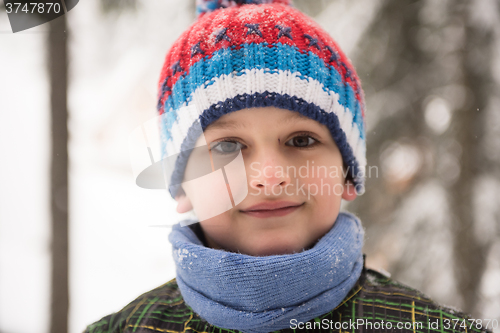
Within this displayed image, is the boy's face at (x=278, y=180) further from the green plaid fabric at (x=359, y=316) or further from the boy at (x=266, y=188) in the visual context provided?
the green plaid fabric at (x=359, y=316)

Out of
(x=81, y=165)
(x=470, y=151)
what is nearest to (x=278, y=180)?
(x=81, y=165)

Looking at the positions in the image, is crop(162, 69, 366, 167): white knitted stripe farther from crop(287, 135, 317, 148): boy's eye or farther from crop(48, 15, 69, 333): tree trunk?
crop(48, 15, 69, 333): tree trunk

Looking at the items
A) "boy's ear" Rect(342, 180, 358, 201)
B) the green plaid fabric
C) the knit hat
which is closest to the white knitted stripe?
Answer: the knit hat

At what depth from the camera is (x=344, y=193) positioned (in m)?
0.93

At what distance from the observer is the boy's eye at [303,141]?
76 cm

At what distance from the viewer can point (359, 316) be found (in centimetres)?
75

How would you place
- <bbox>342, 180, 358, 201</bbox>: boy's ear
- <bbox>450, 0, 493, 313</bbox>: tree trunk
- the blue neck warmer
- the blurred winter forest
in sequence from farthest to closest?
1. <bbox>450, 0, 493, 313</bbox>: tree trunk
2. <bbox>342, 180, 358, 201</bbox>: boy's ear
3. the blurred winter forest
4. the blue neck warmer

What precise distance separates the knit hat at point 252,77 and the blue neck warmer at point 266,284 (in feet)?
0.72

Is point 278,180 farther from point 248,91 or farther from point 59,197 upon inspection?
point 59,197

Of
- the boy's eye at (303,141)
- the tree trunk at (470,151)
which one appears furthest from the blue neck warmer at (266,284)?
the tree trunk at (470,151)

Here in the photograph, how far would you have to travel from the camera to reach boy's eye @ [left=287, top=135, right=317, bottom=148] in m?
0.76

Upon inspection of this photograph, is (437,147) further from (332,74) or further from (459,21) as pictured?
(332,74)

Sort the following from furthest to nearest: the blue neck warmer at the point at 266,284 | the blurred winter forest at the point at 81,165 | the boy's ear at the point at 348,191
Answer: the boy's ear at the point at 348,191, the blurred winter forest at the point at 81,165, the blue neck warmer at the point at 266,284

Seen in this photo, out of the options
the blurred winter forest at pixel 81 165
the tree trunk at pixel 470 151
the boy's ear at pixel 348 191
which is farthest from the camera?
the tree trunk at pixel 470 151
